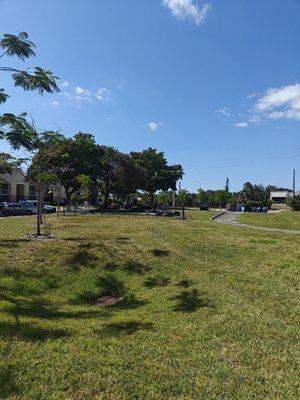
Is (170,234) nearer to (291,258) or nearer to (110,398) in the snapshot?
(291,258)

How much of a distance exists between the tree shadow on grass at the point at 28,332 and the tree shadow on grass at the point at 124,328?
589mm

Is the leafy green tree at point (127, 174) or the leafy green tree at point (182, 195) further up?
the leafy green tree at point (127, 174)

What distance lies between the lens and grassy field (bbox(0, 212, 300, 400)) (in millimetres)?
4727

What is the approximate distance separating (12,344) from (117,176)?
2017 inches

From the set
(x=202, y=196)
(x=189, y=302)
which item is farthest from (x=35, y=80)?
(x=202, y=196)

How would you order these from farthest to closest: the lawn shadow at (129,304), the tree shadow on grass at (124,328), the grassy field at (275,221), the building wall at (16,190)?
the building wall at (16,190) < the grassy field at (275,221) < the lawn shadow at (129,304) < the tree shadow on grass at (124,328)

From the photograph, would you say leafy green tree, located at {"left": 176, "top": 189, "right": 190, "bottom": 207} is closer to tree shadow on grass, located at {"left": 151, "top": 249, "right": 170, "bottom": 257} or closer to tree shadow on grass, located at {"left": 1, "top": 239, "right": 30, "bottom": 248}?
tree shadow on grass, located at {"left": 1, "top": 239, "right": 30, "bottom": 248}

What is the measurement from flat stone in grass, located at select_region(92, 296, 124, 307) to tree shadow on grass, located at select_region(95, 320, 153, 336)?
2067 millimetres

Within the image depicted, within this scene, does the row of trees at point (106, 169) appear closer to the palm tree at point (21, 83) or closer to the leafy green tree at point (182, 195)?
the palm tree at point (21, 83)

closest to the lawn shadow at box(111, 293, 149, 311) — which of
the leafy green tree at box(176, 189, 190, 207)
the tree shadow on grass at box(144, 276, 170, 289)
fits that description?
the tree shadow on grass at box(144, 276, 170, 289)

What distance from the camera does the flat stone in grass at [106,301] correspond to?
9.31 metres

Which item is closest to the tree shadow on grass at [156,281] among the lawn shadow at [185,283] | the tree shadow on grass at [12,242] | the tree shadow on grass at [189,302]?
the lawn shadow at [185,283]

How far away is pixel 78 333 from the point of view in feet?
21.2

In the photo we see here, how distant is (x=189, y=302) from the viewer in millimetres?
8594
